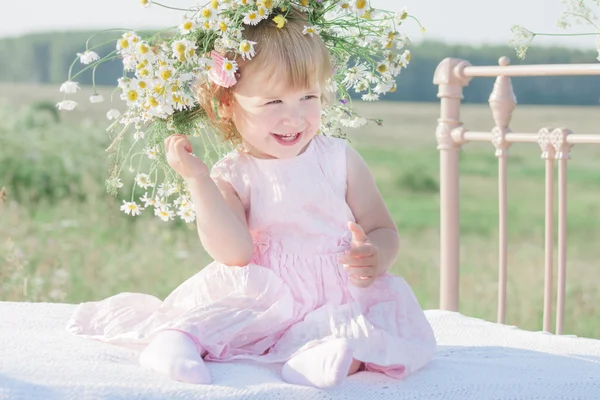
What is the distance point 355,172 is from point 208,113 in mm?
352

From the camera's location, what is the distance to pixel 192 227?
483 cm

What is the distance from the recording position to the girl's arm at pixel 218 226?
5.84ft

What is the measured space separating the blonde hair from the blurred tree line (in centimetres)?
333

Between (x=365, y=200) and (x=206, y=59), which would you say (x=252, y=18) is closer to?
(x=206, y=59)

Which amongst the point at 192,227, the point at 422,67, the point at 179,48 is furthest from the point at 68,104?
the point at 422,67

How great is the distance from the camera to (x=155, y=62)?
1877mm

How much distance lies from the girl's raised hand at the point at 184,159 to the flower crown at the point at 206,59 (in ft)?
0.37

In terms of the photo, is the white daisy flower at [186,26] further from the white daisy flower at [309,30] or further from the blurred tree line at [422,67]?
the blurred tree line at [422,67]

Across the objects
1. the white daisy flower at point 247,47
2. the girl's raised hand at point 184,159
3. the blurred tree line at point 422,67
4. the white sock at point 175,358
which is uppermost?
the blurred tree line at point 422,67

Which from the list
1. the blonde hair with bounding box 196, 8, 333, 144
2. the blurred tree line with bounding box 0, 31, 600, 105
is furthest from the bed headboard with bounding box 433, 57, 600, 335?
the blurred tree line with bounding box 0, 31, 600, 105

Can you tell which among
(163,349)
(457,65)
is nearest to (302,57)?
(163,349)

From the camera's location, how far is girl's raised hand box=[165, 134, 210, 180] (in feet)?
5.81

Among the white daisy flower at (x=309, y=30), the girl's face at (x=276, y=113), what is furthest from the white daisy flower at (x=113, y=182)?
the white daisy flower at (x=309, y=30)

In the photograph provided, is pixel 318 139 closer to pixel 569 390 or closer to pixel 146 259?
pixel 569 390
